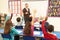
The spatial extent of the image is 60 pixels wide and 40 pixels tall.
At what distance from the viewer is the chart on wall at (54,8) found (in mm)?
5461

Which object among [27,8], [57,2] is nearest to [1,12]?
[27,8]

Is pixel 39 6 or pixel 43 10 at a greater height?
pixel 39 6

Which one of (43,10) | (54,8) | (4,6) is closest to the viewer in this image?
(54,8)

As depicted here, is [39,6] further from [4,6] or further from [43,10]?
[4,6]

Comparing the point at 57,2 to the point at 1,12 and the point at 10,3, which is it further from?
the point at 1,12

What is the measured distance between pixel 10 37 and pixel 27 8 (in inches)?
104

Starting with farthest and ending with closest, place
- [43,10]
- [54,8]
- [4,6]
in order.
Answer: [4,6]
[43,10]
[54,8]

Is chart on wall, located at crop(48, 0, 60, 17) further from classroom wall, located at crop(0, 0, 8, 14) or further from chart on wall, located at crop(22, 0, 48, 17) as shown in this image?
classroom wall, located at crop(0, 0, 8, 14)

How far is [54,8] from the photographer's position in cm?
550

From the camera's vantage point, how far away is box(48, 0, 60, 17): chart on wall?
17.9ft

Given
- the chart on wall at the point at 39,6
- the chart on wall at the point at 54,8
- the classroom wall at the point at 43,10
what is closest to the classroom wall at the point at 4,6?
the chart on wall at the point at 39,6

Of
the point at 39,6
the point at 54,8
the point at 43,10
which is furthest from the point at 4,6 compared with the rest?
the point at 54,8

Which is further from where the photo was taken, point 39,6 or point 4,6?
point 4,6

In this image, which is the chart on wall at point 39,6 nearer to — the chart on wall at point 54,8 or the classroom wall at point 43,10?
the classroom wall at point 43,10
